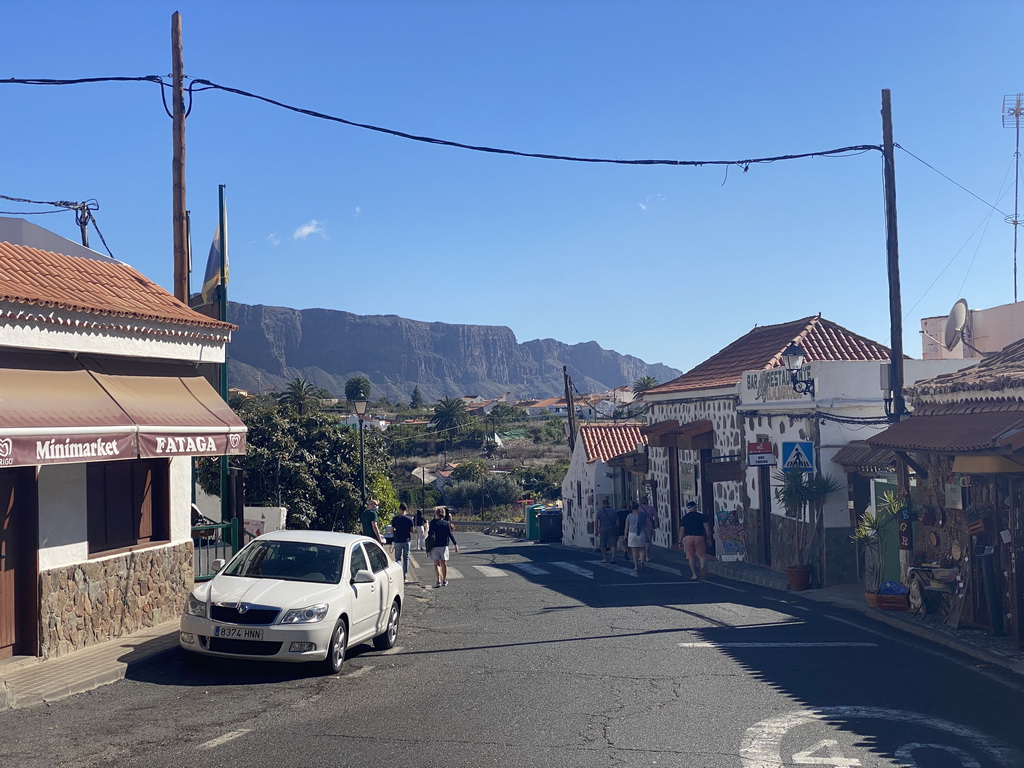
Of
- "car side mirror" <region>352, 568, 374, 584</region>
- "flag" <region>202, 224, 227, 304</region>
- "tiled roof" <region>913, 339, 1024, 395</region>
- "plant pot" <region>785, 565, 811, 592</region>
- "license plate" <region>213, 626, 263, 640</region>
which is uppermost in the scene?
"flag" <region>202, 224, 227, 304</region>

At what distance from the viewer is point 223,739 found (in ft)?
25.1

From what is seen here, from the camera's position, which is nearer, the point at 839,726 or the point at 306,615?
the point at 839,726

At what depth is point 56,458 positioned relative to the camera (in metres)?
9.86

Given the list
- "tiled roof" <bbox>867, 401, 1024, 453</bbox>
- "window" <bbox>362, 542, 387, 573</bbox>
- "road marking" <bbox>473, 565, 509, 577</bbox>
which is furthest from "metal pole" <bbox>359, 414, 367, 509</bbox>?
"tiled roof" <bbox>867, 401, 1024, 453</bbox>

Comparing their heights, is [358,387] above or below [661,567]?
above

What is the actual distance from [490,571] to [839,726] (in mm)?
16032

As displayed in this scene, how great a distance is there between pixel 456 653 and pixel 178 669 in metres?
3.18

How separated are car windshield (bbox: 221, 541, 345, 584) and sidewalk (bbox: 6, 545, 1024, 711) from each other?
1282mm

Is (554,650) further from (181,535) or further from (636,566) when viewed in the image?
(636,566)

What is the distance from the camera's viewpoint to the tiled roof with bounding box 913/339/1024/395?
1310 centimetres

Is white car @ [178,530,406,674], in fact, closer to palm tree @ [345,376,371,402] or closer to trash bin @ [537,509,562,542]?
trash bin @ [537,509,562,542]

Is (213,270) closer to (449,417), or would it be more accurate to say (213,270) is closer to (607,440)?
(607,440)

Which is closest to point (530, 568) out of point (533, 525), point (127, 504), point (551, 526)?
point (127, 504)

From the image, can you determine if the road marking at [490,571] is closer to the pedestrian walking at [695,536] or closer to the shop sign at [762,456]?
the pedestrian walking at [695,536]
